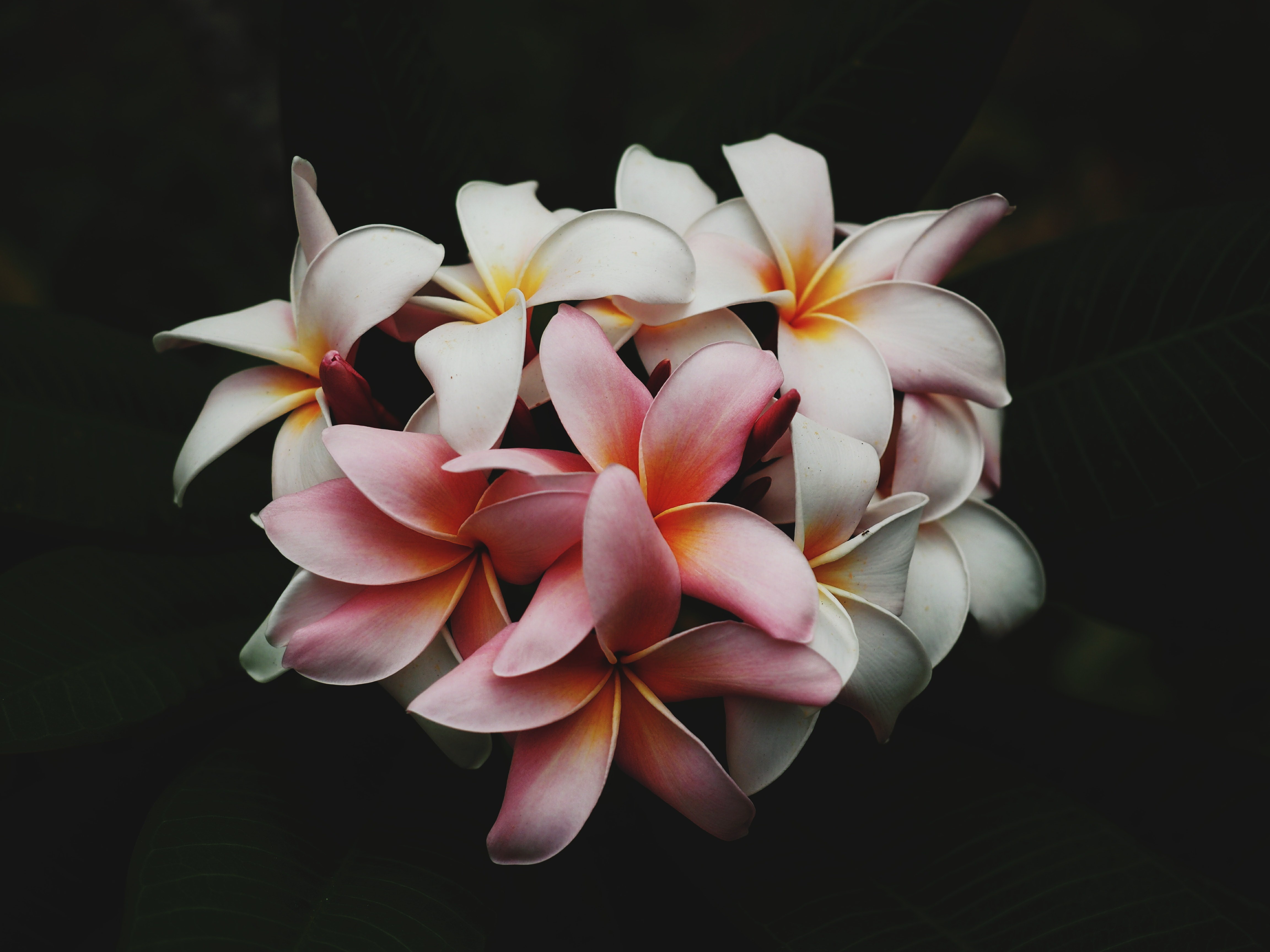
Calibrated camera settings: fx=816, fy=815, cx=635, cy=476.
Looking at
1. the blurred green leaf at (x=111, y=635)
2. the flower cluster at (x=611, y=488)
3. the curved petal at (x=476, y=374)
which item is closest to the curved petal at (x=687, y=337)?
the flower cluster at (x=611, y=488)

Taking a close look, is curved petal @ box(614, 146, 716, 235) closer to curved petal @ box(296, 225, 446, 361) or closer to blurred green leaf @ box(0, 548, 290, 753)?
curved petal @ box(296, 225, 446, 361)

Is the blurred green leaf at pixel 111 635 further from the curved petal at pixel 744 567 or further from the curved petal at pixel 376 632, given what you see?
the curved petal at pixel 744 567

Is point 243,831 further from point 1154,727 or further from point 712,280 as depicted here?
point 1154,727

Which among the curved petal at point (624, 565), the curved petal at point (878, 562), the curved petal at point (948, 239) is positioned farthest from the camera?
the curved petal at point (948, 239)

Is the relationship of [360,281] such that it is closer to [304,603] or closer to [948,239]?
[304,603]

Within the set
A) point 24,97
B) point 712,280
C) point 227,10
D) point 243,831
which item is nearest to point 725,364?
point 712,280

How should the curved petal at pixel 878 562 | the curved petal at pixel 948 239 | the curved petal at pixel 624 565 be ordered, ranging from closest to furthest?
the curved petal at pixel 624 565
the curved petal at pixel 878 562
the curved petal at pixel 948 239

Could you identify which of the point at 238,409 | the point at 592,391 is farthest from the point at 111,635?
the point at 592,391

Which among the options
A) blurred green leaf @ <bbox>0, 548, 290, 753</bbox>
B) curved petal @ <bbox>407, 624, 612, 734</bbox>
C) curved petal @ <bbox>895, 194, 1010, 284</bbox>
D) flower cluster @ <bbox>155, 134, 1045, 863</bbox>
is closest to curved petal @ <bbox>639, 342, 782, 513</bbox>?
flower cluster @ <bbox>155, 134, 1045, 863</bbox>
